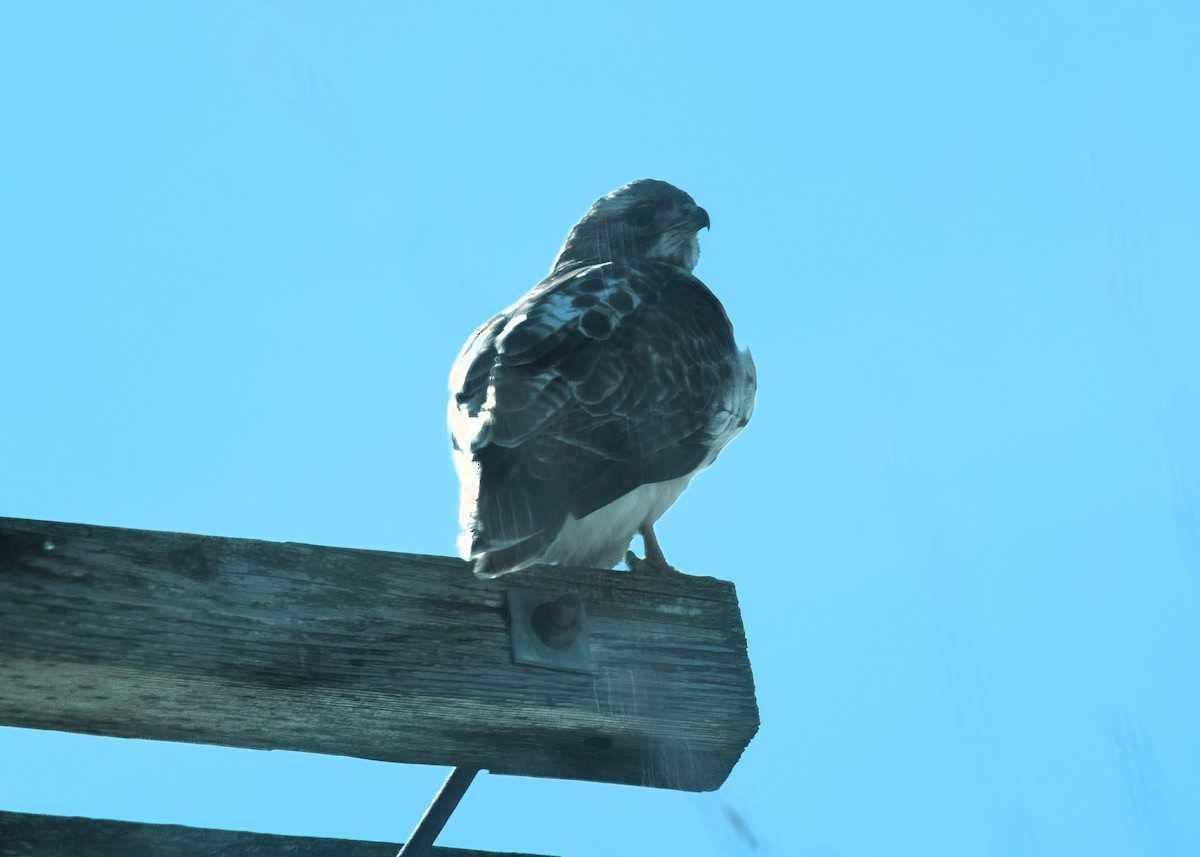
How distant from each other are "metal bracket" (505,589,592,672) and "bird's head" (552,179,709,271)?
3621 millimetres

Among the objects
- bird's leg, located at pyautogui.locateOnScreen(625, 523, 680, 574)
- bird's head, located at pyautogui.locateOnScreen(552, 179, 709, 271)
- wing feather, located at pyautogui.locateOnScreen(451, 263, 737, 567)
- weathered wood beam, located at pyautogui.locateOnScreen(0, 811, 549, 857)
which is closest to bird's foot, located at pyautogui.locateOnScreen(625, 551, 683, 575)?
bird's leg, located at pyautogui.locateOnScreen(625, 523, 680, 574)

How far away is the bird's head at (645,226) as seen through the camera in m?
5.98

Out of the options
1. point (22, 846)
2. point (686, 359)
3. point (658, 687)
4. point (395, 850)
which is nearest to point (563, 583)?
point (658, 687)

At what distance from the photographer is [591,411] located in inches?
139

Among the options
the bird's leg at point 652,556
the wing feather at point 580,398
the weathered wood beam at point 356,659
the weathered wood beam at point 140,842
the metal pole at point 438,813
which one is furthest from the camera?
the bird's leg at point 652,556

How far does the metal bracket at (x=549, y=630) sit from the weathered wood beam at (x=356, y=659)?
16mm

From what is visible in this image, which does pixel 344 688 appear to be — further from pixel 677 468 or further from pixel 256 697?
pixel 677 468

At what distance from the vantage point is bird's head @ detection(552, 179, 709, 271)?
19.6 feet

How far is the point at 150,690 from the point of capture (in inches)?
85.6

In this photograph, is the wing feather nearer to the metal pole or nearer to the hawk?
the hawk

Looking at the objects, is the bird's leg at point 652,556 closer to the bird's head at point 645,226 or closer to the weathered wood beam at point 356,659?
the weathered wood beam at point 356,659

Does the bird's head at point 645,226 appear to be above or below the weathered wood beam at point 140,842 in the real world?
above

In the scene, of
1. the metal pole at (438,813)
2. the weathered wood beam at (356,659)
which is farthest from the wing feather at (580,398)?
the metal pole at (438,813)

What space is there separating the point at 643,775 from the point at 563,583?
0.36 m
